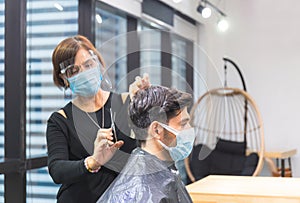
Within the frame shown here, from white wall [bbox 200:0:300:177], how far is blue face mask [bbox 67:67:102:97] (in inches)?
147

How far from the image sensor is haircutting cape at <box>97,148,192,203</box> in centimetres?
142

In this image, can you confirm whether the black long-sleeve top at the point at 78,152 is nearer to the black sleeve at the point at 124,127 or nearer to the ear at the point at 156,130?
the black sleeve at the point at 124,127

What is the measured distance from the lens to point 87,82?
67.4 inches

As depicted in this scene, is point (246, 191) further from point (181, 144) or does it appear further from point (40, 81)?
point (40, 81)

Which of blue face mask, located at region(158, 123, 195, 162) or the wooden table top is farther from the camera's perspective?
the wooden table top

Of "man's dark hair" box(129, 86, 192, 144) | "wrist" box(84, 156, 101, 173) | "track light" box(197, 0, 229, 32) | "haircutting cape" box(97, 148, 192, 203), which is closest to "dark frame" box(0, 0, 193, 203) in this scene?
"wrist" box(84, 156, 101, 173)

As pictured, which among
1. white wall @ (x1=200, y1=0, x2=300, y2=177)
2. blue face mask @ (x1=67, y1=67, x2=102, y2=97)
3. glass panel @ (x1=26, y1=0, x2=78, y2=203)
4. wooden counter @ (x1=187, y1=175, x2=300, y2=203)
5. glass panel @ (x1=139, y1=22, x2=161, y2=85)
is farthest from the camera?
white wall @ (x1=200, y1=0, x2=300, y2=177)

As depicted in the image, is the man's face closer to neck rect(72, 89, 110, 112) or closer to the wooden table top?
neck rect(72, 89, 110, 112)

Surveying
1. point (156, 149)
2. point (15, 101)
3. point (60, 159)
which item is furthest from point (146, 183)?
point (15, 101)

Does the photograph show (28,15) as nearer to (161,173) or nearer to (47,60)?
(47,60)

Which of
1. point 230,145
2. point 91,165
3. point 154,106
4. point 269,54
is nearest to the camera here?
point 154,106

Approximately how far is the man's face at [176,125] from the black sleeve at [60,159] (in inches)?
12.2

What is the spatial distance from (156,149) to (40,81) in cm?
159

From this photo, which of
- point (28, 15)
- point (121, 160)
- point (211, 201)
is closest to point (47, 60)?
point (28, 15)
